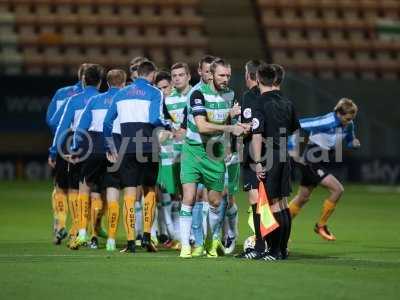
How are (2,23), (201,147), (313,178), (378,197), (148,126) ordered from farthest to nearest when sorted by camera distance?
(2,23), (378,197), (313,178), (148,126), (201,147)

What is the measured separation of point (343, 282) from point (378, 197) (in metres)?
13.1

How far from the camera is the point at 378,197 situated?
21.9m

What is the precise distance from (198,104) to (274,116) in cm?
77

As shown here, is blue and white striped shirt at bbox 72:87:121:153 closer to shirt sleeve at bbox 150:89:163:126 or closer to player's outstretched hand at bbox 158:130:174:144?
shirt sleeve at bbox 150:89:163:126

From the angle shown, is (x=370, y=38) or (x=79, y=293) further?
(x=370, y=38)

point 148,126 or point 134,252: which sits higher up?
point 148,126

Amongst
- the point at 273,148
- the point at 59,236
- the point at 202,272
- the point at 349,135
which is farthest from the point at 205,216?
the point at 349,135

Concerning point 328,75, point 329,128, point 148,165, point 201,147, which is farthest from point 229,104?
point 328,75

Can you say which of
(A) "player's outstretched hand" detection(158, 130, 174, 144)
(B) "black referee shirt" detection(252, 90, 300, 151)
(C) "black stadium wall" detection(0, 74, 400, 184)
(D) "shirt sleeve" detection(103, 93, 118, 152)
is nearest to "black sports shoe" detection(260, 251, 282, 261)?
(B) "black referee shirt" detection(252, 90, 300, 151)

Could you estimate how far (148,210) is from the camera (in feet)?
40.2

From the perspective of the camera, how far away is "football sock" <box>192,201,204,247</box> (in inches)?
452

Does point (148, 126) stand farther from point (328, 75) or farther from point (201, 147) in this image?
point (328, 75)

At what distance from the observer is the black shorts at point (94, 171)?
12766 mm

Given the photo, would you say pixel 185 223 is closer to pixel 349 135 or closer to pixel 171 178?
pixel 171 178
